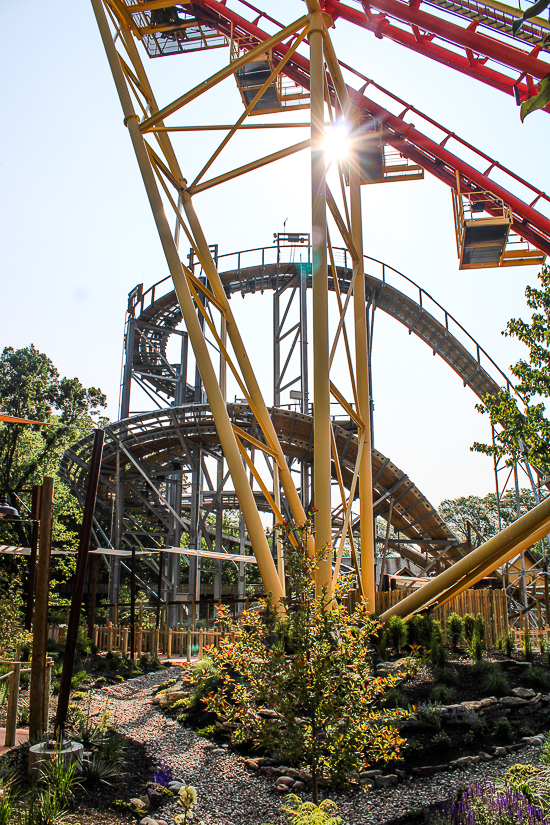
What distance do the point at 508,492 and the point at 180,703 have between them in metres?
57.7

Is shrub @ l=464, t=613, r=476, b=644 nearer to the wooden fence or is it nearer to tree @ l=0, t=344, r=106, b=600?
the wooden fence

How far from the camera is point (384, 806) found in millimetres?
6418

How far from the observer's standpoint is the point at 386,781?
696 centimetres

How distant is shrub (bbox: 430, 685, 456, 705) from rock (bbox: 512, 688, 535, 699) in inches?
37.1

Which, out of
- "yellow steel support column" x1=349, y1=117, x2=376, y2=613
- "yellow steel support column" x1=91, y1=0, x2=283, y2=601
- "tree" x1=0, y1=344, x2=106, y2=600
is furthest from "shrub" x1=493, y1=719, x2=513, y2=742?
"tree" x1=0, y1=344, x2=106, y2=600

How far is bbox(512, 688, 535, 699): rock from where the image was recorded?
29.1 feet

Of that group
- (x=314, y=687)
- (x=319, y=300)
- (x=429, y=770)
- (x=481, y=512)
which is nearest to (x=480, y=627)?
(x=429, y=770)

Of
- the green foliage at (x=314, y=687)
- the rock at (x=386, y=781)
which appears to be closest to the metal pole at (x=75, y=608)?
the green foliage at (x=314, y=687)

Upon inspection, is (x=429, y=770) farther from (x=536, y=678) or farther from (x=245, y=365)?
(x=245, y=365)

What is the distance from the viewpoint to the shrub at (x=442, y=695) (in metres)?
8.64

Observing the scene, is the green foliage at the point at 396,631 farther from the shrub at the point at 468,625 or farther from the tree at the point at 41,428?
the tree at the point at 41,428

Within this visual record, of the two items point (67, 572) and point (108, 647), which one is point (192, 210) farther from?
point (67, 572)

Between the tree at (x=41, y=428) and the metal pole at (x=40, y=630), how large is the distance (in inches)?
836

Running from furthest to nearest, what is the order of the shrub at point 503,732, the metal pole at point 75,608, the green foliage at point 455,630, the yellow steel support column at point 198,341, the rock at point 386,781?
the green foliage at point 455,630
the shrub at point 503,732
the yellow steel support column at point 198,341
the rock at point 386,781
the metal pole at point 75,608
